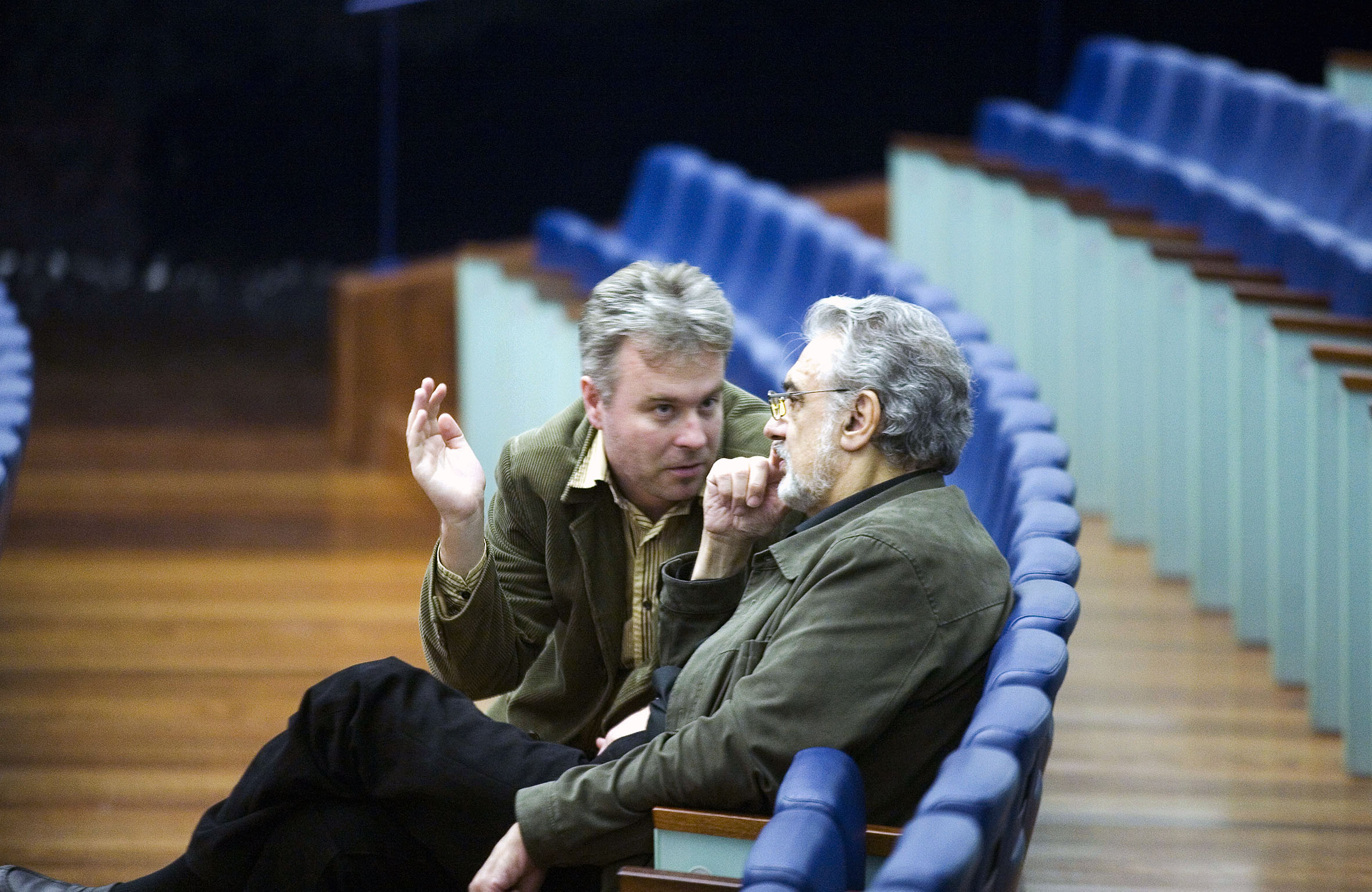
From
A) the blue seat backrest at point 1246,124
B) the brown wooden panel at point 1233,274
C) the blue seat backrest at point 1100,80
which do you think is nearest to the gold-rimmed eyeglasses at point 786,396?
the brown wooden panel at point 1233,274

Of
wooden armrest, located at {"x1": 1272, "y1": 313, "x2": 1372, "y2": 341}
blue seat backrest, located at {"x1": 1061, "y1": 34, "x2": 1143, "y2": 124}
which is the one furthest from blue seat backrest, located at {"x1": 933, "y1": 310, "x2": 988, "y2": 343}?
blue seat backrest, located at {"x1": 1061, "y1": 34, "x2": 1143, "y2": 124}

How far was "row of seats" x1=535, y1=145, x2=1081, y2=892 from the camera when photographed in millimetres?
338

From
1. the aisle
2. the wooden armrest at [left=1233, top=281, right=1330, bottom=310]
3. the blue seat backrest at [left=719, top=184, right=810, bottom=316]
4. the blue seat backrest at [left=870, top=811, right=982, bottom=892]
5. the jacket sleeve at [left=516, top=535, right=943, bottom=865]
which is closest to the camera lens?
the blue seat backrest at [left=870, top=811, right=982, bottom=892]

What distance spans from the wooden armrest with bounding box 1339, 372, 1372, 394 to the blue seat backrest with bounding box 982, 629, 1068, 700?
0.34m

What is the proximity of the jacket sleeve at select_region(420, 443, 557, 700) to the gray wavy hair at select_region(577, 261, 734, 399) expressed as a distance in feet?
0.16

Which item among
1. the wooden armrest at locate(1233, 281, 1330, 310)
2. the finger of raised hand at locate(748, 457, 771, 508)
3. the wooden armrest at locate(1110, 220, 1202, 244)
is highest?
the wooden armrest at locate(1110, 220, 1202, 244)

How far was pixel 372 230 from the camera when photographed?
181 centimetres

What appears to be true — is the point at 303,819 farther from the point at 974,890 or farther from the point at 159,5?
the point at 159,5

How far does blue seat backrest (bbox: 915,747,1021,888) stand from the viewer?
1.08ft

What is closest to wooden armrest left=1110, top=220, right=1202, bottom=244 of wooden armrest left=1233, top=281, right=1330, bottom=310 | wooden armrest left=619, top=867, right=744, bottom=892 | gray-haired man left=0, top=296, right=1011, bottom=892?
wooden armrest left=1233, top=281, right=1330, bottom=310

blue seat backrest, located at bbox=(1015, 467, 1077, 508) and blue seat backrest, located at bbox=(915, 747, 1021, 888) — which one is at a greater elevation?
blue seat backrest, located at bbox=(1015, 467, 1077, 508)

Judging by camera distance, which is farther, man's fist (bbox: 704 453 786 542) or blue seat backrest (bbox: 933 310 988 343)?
blue seat backrest (bbox: 933 310 988 343)

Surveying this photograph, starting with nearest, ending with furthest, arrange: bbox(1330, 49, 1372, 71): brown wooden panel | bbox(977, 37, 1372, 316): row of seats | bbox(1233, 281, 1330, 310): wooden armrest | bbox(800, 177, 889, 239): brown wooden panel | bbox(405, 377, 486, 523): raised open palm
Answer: bbox(405, 377, 486, 523): raised open palm → bbox(1233, 281, 1330, 310): wooden armrest → bbox(977, 37, 1372, 316): row of seats → bbox(1330, 49, 1372, 71): brown wooden panel → bbox(800, 177, 889, 239): brown wooden panel

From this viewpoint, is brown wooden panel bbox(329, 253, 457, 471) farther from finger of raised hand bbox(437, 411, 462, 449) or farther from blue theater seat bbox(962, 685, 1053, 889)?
blue theater seat bbox(962, 685, 1053, 889)
